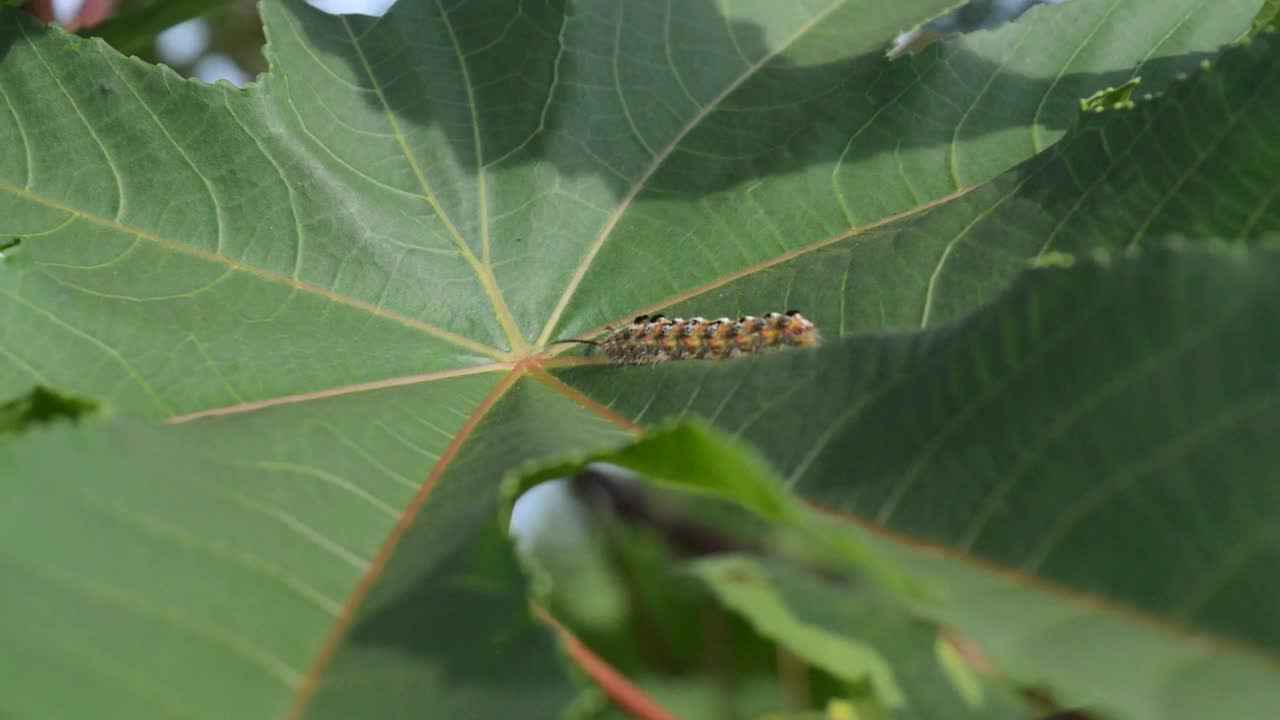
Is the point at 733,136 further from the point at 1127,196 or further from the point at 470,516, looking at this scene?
the point at 470,516

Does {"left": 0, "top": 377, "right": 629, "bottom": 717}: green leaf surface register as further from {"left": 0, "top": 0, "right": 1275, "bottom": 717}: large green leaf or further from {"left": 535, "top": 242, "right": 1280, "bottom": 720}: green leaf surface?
{"left": 535, "top": 242, "right": 1280, "bottom": 720}: green leaf surface

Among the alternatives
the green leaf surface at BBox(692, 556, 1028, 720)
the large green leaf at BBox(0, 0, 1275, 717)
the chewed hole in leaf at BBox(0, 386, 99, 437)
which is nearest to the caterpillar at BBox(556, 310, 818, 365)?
the large green leaf at BBox(0, 0, 1275, 717)

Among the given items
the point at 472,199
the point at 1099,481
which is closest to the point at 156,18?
the point at 472,199

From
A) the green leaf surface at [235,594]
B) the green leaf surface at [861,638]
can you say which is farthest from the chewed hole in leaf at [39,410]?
the green leaf surface at [861,638]

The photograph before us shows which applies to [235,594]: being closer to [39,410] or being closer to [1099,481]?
[39,410]

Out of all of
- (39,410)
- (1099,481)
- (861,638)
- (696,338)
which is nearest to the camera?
(1099,481)

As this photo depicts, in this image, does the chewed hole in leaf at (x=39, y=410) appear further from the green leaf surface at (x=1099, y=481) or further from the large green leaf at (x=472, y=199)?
the green leaf surface at (x=1099, y=481)

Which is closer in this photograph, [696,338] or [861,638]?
[861,638]
